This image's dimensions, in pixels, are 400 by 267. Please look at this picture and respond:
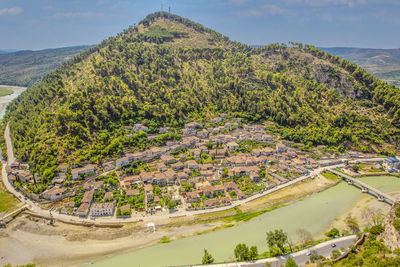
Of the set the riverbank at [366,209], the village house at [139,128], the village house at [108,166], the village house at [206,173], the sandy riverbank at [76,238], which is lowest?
the riverbank at [366,209]

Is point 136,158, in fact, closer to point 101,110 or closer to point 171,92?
point 101,110

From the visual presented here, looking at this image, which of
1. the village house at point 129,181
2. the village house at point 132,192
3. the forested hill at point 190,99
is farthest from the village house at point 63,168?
the village house at point 132,192

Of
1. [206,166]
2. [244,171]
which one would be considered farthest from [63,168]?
[244,171]

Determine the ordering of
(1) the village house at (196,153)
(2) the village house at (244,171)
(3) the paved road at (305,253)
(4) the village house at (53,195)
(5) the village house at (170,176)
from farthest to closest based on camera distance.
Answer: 1. (1) the village house at (196,153)
2. (2) the village house at (244,171)
3. (5) the village house at (170,176)
4. (4) the village house at (53,195)
5. (3) the paved road at (305,253)

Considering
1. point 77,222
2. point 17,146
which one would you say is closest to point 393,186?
point 77,222

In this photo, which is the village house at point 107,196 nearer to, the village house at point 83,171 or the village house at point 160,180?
the village house at point 160,180

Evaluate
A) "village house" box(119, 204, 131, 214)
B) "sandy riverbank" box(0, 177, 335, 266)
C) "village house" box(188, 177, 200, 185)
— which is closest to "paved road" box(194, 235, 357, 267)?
"sandy riverbank" box(0, 177, 335, 266)
